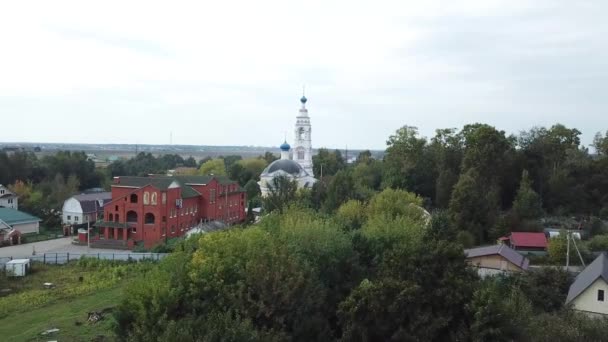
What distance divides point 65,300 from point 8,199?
101ft

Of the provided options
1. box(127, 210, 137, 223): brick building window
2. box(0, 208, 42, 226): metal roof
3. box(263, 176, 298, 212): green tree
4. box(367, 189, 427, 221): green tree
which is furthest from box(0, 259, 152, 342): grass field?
box(367, 189, 427, 221): green tree

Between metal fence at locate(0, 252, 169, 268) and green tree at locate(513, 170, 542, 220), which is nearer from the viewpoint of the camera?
metal fence at locate(0, 252, 169, 268)

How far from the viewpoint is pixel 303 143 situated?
65875 millimetres

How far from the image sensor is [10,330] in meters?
19.1

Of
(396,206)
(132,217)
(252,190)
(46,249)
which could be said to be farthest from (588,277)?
(252,190)

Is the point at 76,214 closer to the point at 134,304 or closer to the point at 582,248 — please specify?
the point at 134,304

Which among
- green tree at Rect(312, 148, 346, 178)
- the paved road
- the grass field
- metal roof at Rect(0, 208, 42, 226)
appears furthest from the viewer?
green tree at Rect(312, 148, 346, 178)

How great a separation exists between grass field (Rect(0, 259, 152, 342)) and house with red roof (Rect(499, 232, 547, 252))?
70.2 ft

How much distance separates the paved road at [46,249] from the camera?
1420 inches

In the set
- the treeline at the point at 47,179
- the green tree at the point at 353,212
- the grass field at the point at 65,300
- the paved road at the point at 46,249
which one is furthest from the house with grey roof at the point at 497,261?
the treeline at the point at 47,179

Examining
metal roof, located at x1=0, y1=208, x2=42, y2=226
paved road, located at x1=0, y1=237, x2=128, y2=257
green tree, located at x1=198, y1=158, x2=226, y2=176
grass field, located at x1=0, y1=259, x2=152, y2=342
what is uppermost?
green tree, located at x1=198, y1=158, x2=226, y2=176

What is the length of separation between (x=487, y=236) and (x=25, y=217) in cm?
3494

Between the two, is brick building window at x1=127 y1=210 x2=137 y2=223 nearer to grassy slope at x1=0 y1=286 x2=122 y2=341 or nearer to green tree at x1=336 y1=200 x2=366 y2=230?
green tree at x1=336 y1=200 x2=366 y2=230

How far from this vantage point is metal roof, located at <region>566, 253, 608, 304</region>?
2100cm
